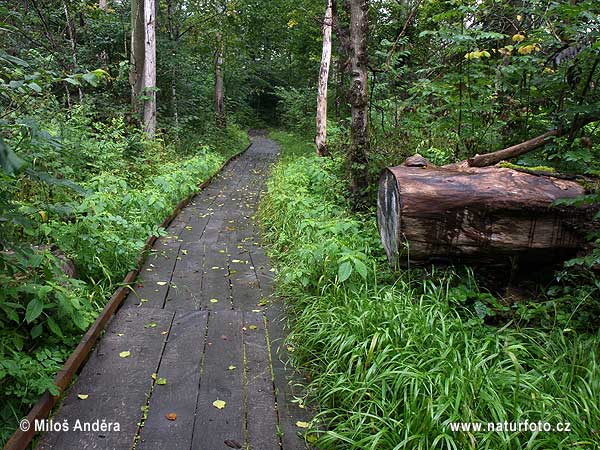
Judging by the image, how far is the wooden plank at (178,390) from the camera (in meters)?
2.55

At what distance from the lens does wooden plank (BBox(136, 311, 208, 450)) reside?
255 cm

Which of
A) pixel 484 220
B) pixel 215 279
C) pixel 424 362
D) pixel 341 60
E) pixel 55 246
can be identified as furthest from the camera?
pixel 341 60

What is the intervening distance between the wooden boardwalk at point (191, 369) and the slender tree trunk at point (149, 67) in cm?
695

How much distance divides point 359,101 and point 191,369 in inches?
164

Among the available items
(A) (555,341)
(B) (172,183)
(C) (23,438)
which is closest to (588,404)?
(A) (555,341)

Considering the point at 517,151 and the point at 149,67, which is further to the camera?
the point at 149,67

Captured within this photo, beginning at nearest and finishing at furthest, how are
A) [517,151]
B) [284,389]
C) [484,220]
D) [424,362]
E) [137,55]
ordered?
[424,362] < [284,389] < [484,220] < [517,151] < [137,55]

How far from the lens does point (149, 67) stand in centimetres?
1134

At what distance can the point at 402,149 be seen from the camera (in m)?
6.39

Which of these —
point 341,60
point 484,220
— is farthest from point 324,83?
point 484,220

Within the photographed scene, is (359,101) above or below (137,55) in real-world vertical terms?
below

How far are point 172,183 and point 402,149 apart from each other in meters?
4.22

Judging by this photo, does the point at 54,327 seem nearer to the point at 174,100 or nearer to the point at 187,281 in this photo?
the point at 187,281

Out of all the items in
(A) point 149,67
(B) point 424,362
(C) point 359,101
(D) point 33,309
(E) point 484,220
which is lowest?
(B) point 424,362
